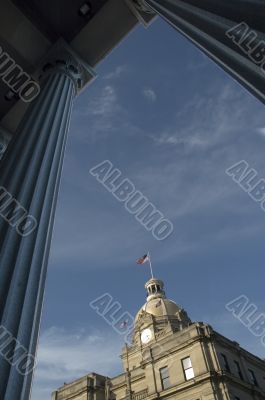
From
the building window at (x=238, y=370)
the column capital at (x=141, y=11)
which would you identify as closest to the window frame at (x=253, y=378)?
the building window at (x=238, y=370)

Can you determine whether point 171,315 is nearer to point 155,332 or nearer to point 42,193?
point 155,332

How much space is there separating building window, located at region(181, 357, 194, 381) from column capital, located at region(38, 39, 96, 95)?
87.7ft

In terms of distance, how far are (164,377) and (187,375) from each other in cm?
203

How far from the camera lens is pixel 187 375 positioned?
29.2m

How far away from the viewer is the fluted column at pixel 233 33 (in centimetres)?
325

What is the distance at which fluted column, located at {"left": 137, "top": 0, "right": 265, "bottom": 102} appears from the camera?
3.25m

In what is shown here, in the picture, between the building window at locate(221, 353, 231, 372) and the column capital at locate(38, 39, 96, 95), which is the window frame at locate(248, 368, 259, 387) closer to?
the building window at locate(221, 353, 231, 372)

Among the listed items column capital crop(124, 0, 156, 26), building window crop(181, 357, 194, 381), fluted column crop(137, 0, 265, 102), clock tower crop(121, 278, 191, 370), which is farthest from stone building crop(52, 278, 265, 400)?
fluted column crop(137, 0, 265, 102)

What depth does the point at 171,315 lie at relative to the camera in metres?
50.7

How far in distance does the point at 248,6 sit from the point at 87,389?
37.4m

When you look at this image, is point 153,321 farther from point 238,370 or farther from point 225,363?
point 225,363

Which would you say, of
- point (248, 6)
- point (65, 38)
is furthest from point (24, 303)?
point (65, 38)

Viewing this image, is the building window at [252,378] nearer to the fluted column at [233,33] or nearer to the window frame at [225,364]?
the window frame at [225,364]

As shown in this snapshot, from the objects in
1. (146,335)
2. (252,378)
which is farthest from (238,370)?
(146,335)
